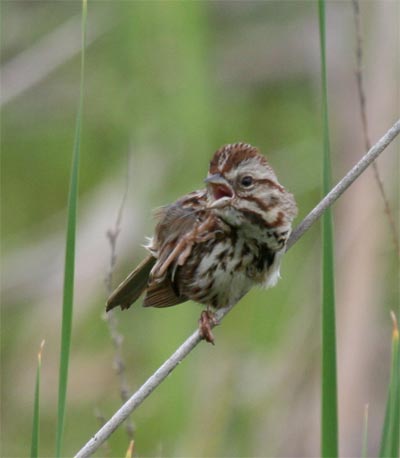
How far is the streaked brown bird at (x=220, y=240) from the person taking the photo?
8.50 feet

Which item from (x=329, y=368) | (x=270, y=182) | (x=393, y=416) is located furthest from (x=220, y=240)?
(x=393, y=416)

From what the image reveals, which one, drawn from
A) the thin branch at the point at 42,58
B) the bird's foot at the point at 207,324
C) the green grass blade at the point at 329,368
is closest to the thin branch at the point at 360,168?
the green grass blade at the point at 329,368

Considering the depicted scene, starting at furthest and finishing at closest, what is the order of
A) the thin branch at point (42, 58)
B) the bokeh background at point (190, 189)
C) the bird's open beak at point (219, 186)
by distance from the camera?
the thin branch at point (42, 58)
the bokeh background at point (190, 189)
the bird's open beak at point (219, 186)

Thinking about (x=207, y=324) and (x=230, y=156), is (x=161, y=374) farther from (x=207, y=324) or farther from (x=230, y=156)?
(x=230, y=156)

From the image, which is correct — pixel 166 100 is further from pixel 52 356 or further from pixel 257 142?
pixel 52 356

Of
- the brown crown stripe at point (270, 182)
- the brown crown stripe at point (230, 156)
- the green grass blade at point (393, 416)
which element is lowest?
the green grass blade at point (393, 416)

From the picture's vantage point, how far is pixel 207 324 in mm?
2650

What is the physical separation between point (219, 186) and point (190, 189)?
163cm

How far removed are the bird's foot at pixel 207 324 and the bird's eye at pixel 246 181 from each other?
285 millimetres

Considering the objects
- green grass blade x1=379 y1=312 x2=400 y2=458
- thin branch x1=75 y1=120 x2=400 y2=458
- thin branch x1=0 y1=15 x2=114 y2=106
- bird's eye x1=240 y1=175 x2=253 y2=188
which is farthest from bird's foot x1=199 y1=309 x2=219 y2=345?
thin branch x1=0 y1=15 x2=114 y2=106

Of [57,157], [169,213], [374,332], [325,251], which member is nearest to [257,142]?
[57,157]

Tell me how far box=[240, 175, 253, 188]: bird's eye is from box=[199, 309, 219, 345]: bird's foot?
0.94 ft

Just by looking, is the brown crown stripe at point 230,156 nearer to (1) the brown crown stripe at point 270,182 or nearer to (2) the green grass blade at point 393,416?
(1) the brown crown stripe at point 270,182

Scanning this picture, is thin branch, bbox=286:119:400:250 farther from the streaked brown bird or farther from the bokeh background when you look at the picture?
the bokeh background
